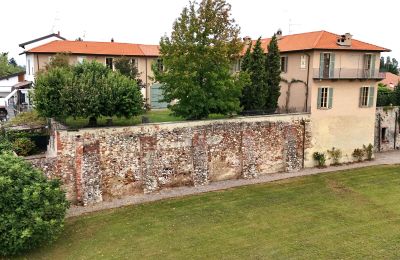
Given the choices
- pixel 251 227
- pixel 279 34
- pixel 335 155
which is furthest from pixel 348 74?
pixel 251 227

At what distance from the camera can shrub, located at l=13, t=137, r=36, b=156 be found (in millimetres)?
26688

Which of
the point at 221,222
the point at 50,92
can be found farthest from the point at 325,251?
the point at 50,92

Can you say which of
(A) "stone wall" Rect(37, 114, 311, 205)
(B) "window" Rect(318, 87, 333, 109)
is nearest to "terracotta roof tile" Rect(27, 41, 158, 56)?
(A) "stone wall" Rect(37, 114, 311, 205)

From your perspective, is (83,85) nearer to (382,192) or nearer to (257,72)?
(257,72)

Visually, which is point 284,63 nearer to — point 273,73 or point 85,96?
point 273,73

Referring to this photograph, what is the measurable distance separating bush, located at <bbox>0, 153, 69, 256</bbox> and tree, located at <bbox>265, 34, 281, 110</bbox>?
2096 cm

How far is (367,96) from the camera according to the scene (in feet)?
119

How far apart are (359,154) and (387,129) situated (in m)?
7.34

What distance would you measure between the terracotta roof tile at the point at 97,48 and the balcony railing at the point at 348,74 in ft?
61.1

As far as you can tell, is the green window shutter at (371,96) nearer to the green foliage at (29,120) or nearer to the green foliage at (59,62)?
the green foliage at (59,62)

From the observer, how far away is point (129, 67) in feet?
129

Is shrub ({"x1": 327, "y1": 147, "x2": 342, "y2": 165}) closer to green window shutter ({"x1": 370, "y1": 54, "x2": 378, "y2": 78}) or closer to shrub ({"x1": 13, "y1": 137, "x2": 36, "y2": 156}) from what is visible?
green window shutter ({"x1": 370, "y1": 54, "x2": 378, "y2": 78})

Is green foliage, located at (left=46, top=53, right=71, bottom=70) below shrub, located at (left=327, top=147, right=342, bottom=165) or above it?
above

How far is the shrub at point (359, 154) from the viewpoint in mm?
36688
